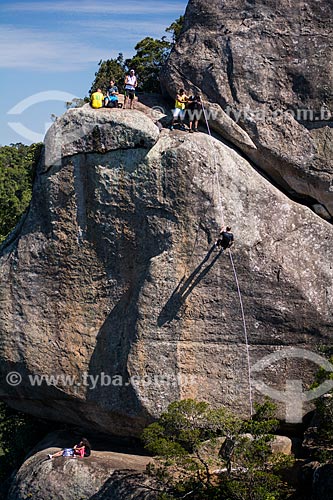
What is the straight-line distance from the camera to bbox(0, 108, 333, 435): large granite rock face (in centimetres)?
2195

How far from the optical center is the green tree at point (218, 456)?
752 inches

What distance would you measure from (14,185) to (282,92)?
92.1ft

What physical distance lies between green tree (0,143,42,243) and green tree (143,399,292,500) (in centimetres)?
888

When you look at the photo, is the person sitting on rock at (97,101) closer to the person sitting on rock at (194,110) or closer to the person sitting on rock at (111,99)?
the person sitting on rock at (111,99)

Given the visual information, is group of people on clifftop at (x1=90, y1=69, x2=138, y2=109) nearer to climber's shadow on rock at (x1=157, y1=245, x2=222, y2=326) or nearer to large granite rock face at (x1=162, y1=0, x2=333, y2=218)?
large granite rock face at (x1=162, y1=0, x2=333, y2=218)

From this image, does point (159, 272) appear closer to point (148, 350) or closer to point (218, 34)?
point (148, 350)

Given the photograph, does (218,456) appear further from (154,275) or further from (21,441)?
(21,441)

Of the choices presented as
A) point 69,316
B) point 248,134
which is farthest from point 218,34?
point 69,316

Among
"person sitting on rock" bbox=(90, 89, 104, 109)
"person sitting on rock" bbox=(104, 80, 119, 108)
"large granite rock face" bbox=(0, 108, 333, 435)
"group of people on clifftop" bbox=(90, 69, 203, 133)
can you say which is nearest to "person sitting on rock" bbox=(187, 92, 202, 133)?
"group of people on clifftop" bbox=(90, 69, 203, 133)

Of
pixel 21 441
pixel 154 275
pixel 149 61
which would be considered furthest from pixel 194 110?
pixel 21 441

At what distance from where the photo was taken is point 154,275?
72.7 ft

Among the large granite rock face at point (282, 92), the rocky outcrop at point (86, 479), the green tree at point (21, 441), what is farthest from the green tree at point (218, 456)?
the large granite rock face at point (282, 92)

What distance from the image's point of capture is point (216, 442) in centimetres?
2014

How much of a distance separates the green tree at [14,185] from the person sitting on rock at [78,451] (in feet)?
26.5
